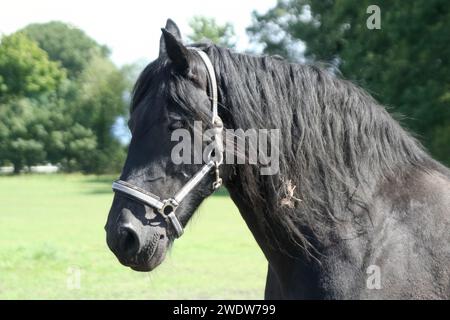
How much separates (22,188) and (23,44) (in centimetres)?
1714

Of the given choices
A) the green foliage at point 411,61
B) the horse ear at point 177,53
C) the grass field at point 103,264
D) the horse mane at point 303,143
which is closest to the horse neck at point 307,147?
the horse mane at point 303,143

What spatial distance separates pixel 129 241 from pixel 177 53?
0.82 metres

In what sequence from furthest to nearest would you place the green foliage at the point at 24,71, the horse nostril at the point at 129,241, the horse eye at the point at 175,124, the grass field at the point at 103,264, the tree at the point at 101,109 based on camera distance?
the green foliage at the point at 24,71 → the tree at the point at 101,109 → the grass field at the point at 103,264 → the horse eye at the point at 175,124 → the horse nostril at the point at 129,241

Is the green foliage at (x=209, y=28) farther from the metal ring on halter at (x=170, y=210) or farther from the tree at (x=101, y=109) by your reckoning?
the metal ring on halter at (x=170, y=210)

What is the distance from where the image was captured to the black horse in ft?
8.29

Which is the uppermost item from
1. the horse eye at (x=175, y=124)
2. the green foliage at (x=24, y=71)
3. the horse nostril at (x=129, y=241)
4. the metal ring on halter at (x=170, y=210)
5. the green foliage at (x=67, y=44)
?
the green foliage at (x=67, y=44)

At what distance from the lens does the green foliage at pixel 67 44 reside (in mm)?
54156

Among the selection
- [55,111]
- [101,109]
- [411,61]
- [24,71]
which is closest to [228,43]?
[411,61]

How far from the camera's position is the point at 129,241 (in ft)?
8.04

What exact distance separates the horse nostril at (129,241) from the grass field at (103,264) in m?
0.92

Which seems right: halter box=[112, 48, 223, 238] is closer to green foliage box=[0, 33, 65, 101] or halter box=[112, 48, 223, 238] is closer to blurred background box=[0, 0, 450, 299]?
blurred background box=[0, 0, 450, 299]

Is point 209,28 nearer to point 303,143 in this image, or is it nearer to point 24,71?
point 24,71

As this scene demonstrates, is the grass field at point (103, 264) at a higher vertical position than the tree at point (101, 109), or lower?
lower
